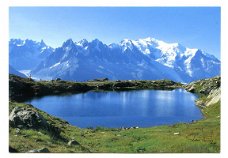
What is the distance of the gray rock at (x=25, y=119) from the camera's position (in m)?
37.4

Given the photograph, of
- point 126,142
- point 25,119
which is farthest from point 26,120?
point 126,142

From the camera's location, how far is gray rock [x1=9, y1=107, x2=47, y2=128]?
123 ft

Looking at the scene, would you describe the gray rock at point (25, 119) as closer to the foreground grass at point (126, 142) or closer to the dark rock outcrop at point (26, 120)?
the dark rock outcrop at point (26, 120)

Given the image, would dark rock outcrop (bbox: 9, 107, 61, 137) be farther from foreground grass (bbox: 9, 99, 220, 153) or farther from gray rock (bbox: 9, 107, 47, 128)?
foreground grass (bbox: 9, 99, 220, 153)

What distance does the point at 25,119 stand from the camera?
37656mm

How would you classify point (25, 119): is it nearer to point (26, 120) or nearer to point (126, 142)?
point (26, 120)

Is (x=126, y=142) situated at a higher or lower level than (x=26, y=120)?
lower
